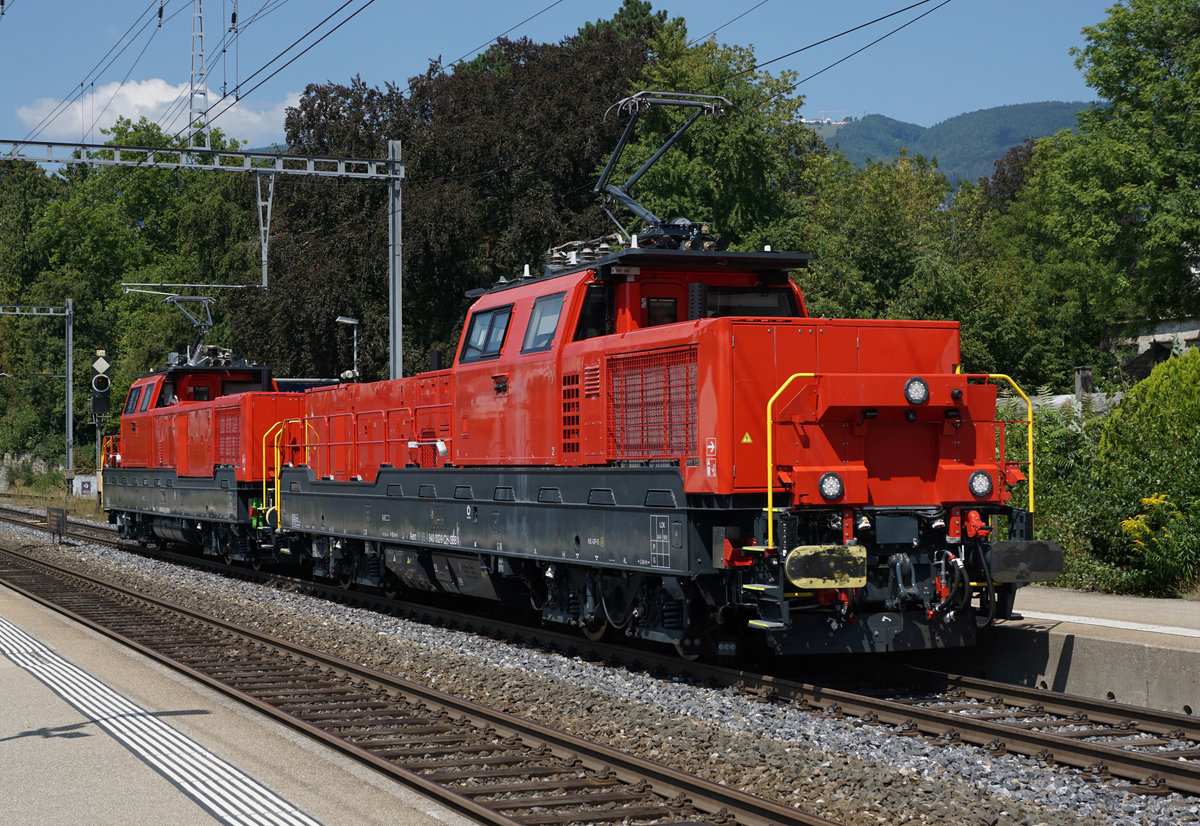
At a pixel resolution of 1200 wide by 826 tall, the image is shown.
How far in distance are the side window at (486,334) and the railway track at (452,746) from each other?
142 inches

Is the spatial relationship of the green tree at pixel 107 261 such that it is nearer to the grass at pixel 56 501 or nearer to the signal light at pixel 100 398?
the grass at pixel 56 501

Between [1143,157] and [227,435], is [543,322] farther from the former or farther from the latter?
[1143,157]

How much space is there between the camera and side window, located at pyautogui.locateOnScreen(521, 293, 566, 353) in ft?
38.9

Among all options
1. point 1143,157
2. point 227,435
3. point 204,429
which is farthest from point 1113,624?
point 1143,157

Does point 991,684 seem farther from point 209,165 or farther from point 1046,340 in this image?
point 1046,340

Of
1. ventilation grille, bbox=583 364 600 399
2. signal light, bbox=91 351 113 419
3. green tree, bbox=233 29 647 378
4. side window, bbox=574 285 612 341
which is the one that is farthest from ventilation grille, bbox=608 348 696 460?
green tree, bbox=233 29 647 378

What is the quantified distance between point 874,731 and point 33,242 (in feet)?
282

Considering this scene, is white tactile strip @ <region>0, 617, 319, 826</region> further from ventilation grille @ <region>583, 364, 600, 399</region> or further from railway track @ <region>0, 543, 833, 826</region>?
ventilation grille @ <region>583, 364, 600, 399</region>

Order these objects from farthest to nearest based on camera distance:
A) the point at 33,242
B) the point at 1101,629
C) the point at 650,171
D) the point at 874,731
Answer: the point at 33,242
the point at 650,171
the point at 1101,629
the point at 874,731

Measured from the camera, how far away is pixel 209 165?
21422 millimetres

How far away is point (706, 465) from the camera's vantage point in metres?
9.41

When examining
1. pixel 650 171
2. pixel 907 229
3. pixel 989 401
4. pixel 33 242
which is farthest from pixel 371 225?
pixel 33 242

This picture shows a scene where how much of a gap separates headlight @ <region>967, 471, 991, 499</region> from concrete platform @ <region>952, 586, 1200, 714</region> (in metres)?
1.54

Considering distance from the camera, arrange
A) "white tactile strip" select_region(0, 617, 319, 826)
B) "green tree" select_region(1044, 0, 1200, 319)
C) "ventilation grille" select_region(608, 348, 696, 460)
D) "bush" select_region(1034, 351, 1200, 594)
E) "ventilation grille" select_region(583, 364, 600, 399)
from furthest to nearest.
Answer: "green tree" select_region(1044, 0, 1200, 319)
"bush" select_region(1034, 351, 1200, 594)
"ventilation grille" select_region(583, 364, 600, 399)
"ventilation grille" select_region(608, 348, 696, 460)
"white tactile strip" select_region(0, 617, 319, 826)
